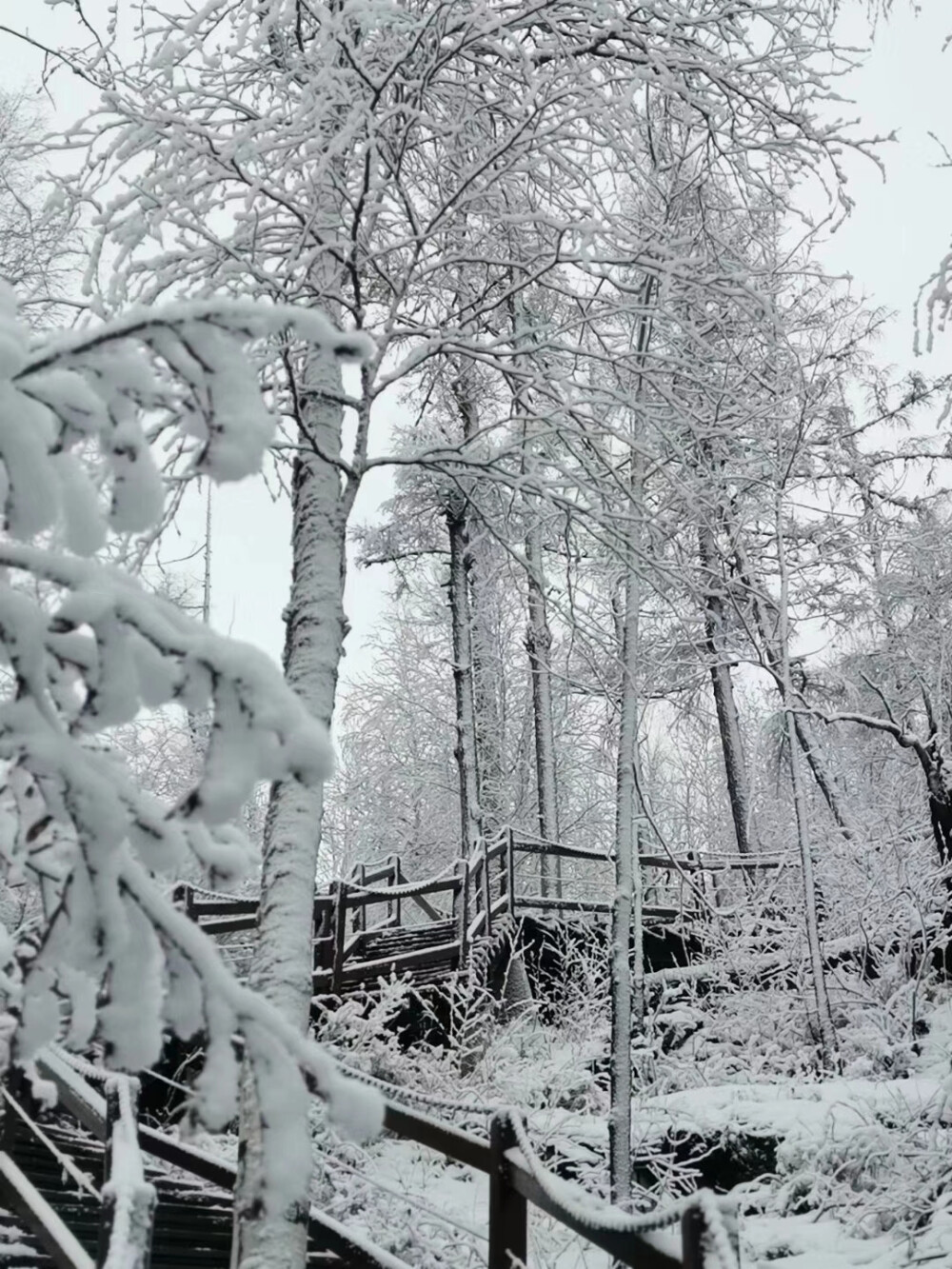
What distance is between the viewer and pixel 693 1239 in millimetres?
2508

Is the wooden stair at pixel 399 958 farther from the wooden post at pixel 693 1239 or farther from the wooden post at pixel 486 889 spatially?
the wooden post at pixel 693 1239

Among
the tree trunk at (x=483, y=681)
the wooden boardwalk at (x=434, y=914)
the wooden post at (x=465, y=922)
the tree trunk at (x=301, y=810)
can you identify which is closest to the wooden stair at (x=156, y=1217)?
the tree trunk at (x=301, y=810)

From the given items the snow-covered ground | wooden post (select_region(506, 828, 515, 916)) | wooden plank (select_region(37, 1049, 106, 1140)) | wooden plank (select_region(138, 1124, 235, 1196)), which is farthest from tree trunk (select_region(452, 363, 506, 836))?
wooden plank (select_region(37, 1049, 106, 1140))

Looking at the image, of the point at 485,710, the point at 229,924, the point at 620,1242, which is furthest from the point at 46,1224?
the point at 485,710

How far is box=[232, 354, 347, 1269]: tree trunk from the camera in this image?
4.20 meters

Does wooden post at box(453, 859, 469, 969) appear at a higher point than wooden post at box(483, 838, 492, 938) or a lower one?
lower

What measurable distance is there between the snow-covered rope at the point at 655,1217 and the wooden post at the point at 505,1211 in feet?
1.07

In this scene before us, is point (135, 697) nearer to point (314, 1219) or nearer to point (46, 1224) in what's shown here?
point (46, 1224)

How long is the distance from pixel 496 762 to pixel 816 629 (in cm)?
571

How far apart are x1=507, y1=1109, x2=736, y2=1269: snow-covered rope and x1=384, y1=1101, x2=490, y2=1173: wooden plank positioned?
485mm

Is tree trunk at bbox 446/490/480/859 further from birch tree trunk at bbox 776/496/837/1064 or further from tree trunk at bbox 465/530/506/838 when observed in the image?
birch tree trunk at bbox 776/496/837/1064

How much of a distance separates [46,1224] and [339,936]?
6.66 m

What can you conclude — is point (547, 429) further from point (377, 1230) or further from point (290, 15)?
point (377, 1230)

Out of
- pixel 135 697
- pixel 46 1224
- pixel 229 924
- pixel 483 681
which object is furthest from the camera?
pixel 483 681
